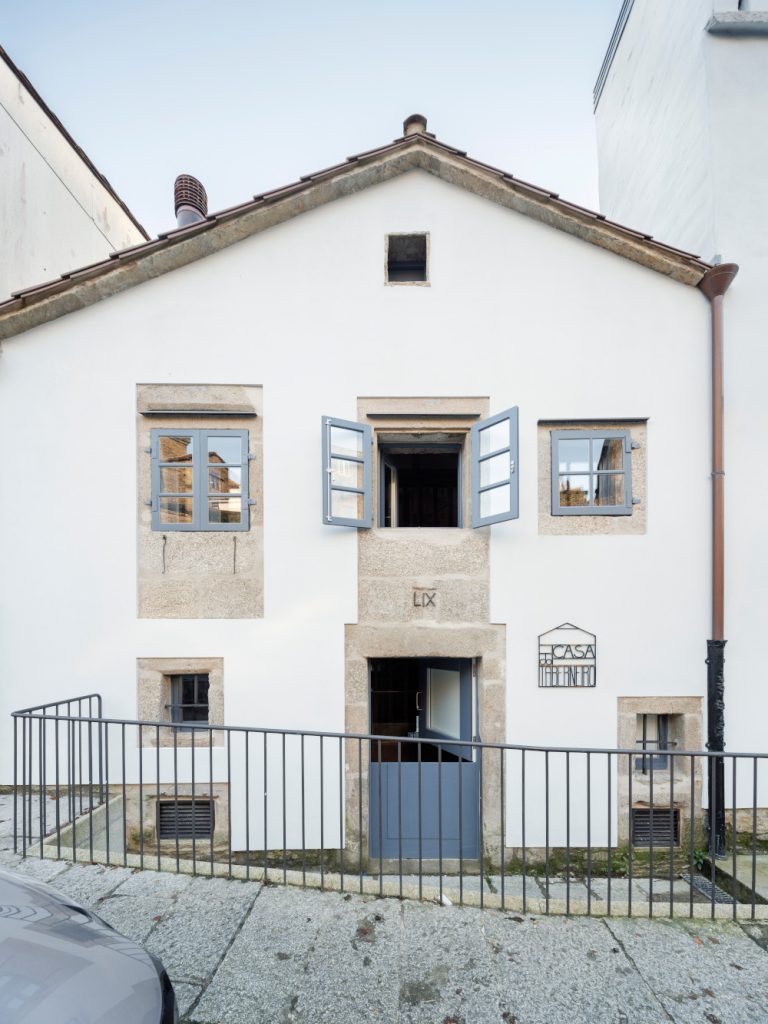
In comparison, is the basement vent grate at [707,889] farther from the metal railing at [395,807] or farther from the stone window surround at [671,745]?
the stone window surround at [671,745]

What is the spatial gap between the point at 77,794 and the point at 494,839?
4163mm

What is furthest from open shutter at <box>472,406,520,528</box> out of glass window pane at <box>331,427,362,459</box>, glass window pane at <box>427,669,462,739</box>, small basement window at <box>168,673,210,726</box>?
small basement window at <box>168,673,210,726</box>

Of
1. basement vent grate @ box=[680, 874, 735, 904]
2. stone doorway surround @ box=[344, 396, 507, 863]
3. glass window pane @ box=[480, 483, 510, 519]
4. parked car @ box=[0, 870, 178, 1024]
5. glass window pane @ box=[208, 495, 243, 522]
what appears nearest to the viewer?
parked car @ box=[0, 870, 178, 1024]

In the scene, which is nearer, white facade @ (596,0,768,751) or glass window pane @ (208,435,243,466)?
white facade @ (596,0,768,751)

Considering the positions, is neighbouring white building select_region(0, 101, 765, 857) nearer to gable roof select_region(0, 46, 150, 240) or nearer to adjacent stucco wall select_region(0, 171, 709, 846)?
adjacent stucco wall select_region(0, 171, 709, 846)

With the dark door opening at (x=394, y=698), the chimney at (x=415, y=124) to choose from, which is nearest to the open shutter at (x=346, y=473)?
the dark door opening at (x=394, y=698)

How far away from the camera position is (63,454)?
5293mm

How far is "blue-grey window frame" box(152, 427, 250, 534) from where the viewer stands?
17.5ft

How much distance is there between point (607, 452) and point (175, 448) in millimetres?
4542

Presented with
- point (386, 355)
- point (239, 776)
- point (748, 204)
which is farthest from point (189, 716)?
point (748, 204)

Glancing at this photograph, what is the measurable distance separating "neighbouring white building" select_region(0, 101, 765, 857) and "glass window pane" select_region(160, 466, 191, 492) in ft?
0.11

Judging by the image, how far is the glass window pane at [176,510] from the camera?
17.5ft

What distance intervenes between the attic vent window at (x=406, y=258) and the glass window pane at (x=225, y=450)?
92.4 inches

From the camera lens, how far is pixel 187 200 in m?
7.61
